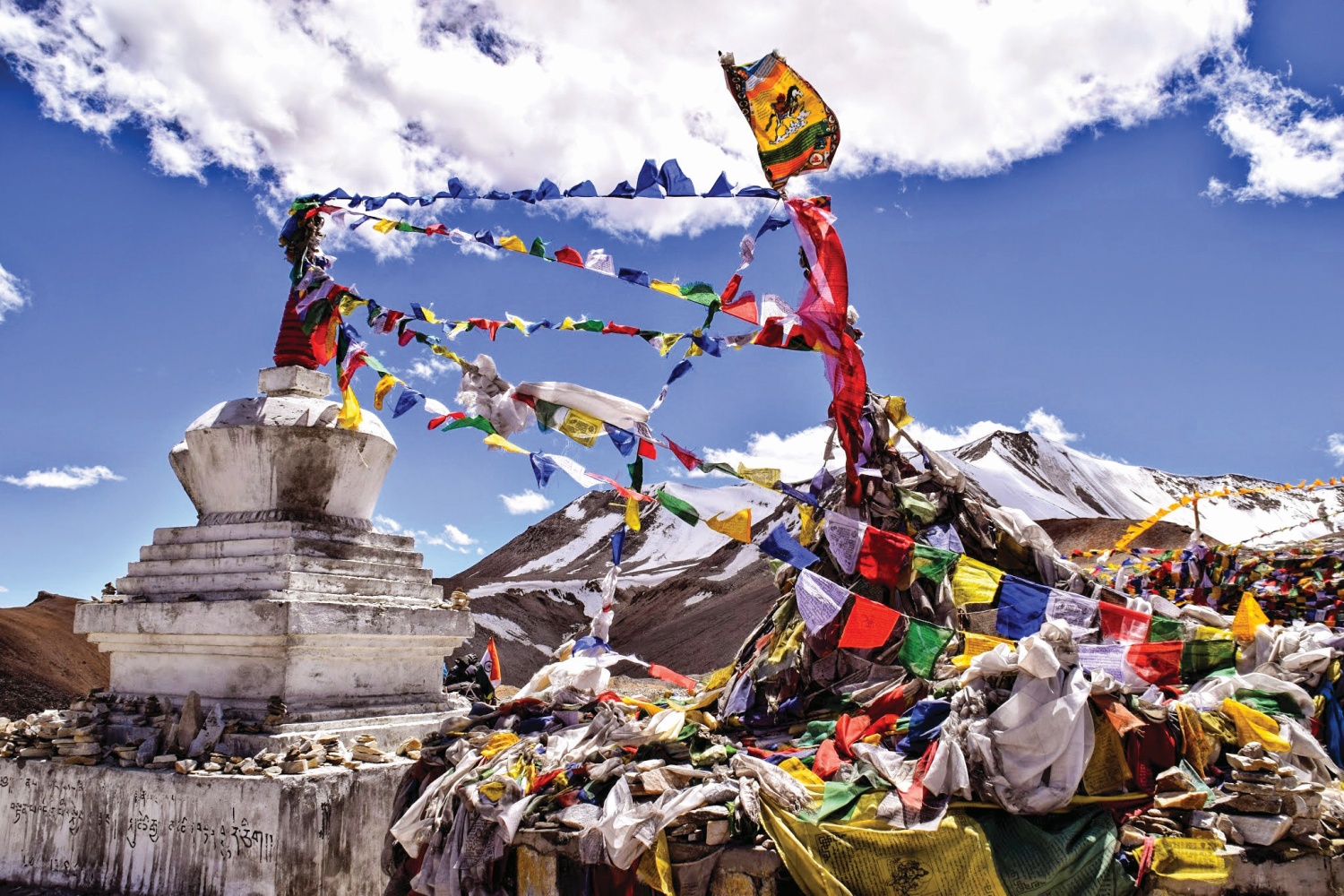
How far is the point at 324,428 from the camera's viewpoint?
21.6ft

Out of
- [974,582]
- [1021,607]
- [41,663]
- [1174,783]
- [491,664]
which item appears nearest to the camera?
[1174,783]

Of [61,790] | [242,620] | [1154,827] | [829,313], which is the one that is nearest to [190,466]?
[242,620]

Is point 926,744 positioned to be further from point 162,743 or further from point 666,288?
point 162,743

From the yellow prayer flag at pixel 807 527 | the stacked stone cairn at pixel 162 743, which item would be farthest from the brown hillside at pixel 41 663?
the yellow prayer flag at pixel 807 527

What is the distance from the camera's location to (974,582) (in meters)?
5.81

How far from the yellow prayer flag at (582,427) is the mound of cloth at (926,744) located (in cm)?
122

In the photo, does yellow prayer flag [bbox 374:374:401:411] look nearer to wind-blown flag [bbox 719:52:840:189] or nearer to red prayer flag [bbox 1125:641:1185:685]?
wind-blown flag [bbox 719:52:840:189]

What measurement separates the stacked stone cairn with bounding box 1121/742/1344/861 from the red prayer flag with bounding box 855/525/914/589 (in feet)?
6.09

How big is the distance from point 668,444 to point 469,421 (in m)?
1.18

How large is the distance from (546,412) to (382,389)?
1516 mm

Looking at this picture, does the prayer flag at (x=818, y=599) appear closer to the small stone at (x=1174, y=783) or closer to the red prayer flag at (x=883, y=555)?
the red prayer flag at (x=883, y=555)

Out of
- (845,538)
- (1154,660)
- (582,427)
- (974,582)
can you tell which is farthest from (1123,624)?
(582,427)

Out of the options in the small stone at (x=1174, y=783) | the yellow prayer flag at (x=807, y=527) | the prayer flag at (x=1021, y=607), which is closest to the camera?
the small stone at (x=1174, y=783)

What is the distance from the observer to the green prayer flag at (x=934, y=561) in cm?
570
